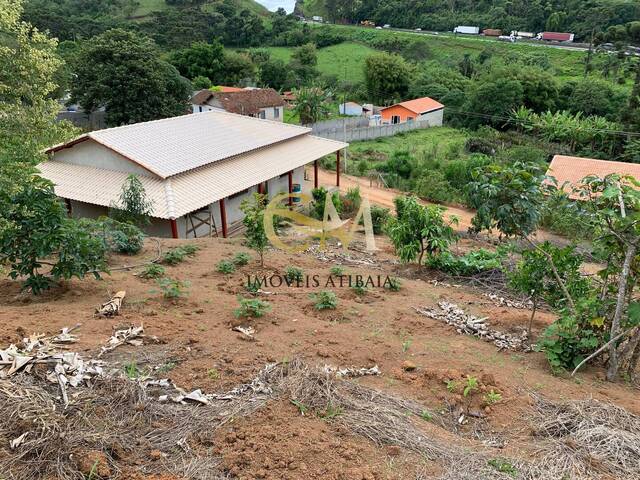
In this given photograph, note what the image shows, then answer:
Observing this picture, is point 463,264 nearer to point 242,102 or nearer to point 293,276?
point 293,276

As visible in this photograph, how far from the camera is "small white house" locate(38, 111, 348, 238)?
1522cm

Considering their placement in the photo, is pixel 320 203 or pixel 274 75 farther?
pixel 274 75

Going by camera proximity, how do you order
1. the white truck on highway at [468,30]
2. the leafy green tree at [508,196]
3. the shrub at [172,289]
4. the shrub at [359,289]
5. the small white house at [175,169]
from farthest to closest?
the white truck on highway at [468,30] < the small white house at [175,169] < the shrub at [359,289] < the shrub at [172,289] < the leafy green tree at [508,196]

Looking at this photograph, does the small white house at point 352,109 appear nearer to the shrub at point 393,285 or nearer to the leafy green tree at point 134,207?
the leafy green tree at point 134,207

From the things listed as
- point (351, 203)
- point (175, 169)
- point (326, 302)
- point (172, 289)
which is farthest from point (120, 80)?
point (326, 302)

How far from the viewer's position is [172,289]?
757 centimetres

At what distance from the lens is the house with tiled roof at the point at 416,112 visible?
39875 mm

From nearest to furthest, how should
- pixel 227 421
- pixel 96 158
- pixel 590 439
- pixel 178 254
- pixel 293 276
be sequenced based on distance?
pixel 227 421 → pixel 590 439 → pixel 293 276 → pixel 178 254 → pixel 96 158

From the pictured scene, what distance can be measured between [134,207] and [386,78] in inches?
1470

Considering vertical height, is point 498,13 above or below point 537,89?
above

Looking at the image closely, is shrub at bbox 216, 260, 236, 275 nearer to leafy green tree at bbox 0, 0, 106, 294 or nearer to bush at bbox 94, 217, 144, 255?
bush at bbox 94, 217, 144, 255

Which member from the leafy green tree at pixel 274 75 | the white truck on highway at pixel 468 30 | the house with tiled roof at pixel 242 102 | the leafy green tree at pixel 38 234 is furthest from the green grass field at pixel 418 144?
the white truck on highway at pixel 468 30

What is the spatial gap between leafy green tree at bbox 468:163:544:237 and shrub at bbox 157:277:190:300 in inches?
174

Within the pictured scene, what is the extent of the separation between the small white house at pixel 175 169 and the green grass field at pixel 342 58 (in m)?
37.3
